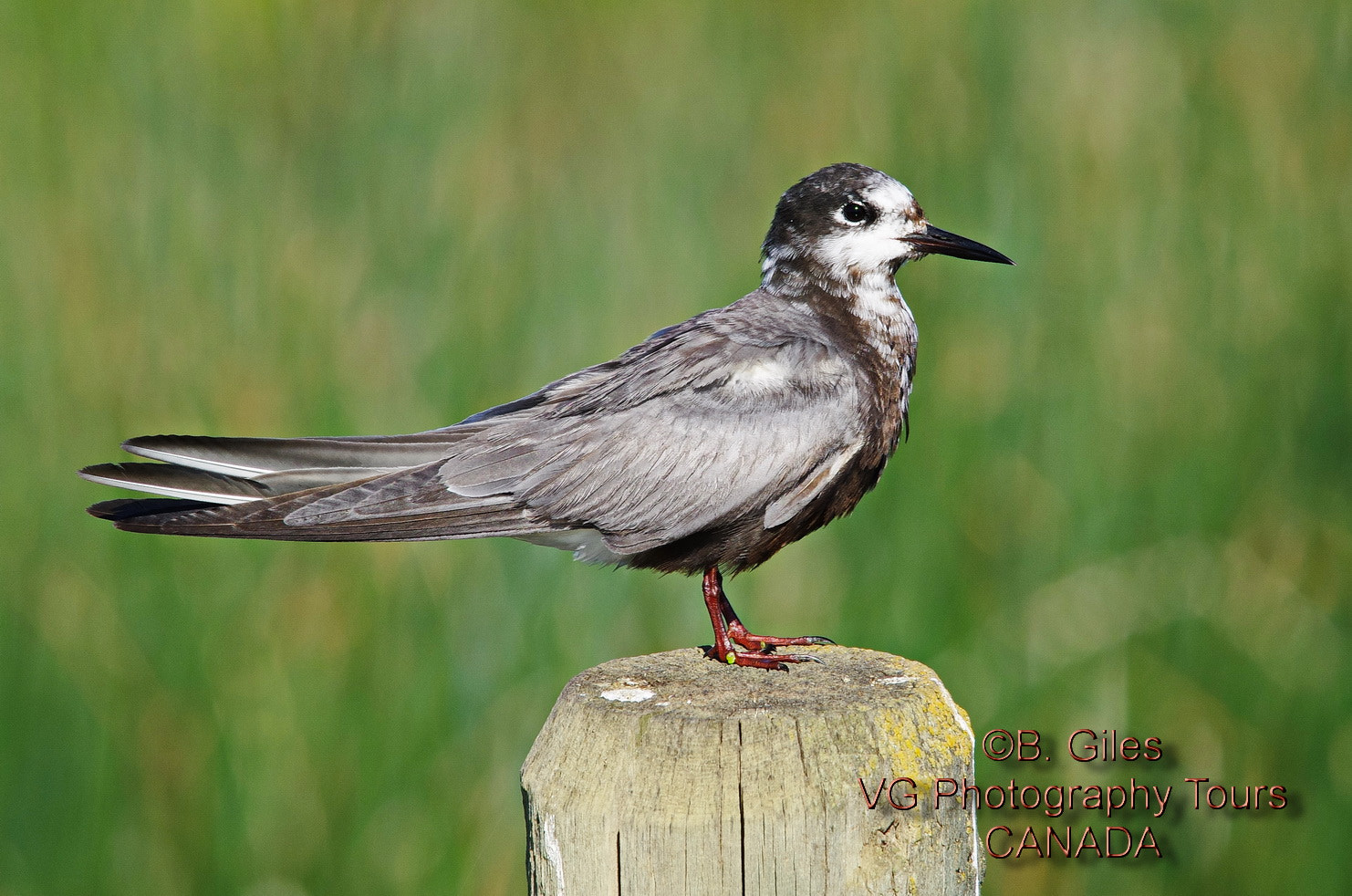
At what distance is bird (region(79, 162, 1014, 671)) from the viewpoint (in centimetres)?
335

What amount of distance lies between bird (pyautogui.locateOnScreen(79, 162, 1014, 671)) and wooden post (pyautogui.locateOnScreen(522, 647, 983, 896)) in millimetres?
698

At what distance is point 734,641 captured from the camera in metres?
3.68

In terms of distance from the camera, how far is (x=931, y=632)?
4.28 meters

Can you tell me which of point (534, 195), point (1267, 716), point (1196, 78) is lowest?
point (1267, 716)

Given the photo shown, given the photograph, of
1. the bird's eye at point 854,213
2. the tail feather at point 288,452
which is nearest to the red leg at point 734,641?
the tail feather at point 288,452

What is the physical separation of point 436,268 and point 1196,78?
283 cm

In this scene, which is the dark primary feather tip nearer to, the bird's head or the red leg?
the red leg

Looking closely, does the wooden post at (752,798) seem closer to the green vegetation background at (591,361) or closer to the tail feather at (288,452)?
the tail feather at (288,452)

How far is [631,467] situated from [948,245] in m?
1.24

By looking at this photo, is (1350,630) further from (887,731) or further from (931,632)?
(887,731)

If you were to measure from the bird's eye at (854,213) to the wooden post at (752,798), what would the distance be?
1.87 metres

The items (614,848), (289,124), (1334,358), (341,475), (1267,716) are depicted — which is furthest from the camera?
(289,124)

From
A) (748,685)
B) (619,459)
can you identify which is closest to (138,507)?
(619,459)

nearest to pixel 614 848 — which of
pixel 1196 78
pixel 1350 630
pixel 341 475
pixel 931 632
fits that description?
pixel 341 475
